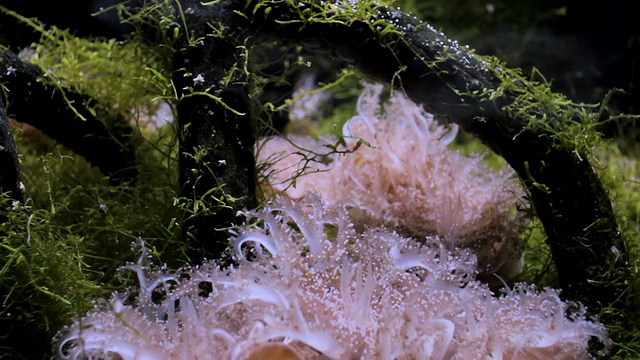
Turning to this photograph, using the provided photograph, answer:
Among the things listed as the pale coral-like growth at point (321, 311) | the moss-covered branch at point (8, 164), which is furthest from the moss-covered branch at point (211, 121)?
the moss-covered branch at point (8, 164)

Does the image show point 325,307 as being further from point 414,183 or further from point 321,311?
point 414,183

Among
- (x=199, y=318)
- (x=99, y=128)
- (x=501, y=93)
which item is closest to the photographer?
A: (x=199, y=318)

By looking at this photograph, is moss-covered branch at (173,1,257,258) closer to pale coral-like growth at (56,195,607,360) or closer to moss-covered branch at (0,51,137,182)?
pale coral-like growth at (56,195,607,360)

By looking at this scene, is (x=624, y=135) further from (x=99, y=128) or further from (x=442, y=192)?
(x=99, y=128)

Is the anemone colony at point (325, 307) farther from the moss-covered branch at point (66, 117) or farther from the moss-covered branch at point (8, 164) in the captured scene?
the moss-covered branch at point (66, 117)

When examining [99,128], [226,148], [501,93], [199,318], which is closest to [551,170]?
[501,93]

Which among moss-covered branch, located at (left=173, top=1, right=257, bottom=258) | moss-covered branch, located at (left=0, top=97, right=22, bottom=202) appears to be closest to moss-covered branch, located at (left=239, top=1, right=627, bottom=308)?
moss-covered branch, located at (left=173, top=1, right=257, bottom=258)
